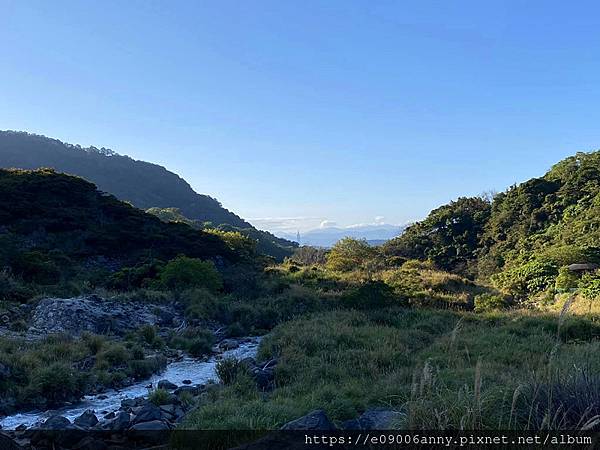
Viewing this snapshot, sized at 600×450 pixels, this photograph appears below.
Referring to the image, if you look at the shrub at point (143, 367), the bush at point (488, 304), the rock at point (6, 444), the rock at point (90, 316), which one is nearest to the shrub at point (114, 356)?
the shrub at point (143, 367)

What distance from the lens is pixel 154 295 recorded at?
51.0 ft

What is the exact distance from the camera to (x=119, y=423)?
546 cm

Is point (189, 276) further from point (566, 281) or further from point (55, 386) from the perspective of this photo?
point (566, 281)

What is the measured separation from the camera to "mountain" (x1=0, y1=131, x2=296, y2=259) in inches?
2990

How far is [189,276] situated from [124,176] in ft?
232

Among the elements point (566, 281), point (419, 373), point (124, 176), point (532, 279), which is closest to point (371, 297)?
point (566, 281)

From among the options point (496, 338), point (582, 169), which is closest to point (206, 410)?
point (496, 338)

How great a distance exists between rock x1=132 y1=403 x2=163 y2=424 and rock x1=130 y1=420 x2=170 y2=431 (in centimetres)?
8

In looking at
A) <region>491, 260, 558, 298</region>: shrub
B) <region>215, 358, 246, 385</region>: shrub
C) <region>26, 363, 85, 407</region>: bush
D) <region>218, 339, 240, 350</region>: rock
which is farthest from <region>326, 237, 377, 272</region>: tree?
<region>26, 363, 85, 407</region>: bush

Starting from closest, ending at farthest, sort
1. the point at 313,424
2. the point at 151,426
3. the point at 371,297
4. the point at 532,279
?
the point at 313,424, the point at 151,426, the point at 371,297, the point at 532,279

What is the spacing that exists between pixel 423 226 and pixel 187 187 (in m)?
60.3

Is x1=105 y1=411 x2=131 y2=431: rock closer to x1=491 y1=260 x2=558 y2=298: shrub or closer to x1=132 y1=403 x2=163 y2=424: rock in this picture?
x1=132 y1=403 x2=163 y2=424: rock

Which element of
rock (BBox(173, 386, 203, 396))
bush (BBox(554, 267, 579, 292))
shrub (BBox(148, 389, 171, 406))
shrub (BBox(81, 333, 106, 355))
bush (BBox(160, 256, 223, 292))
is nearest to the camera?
shrub (BBox(148, 389, 171, 406))

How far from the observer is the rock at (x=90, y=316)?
11000 mm
